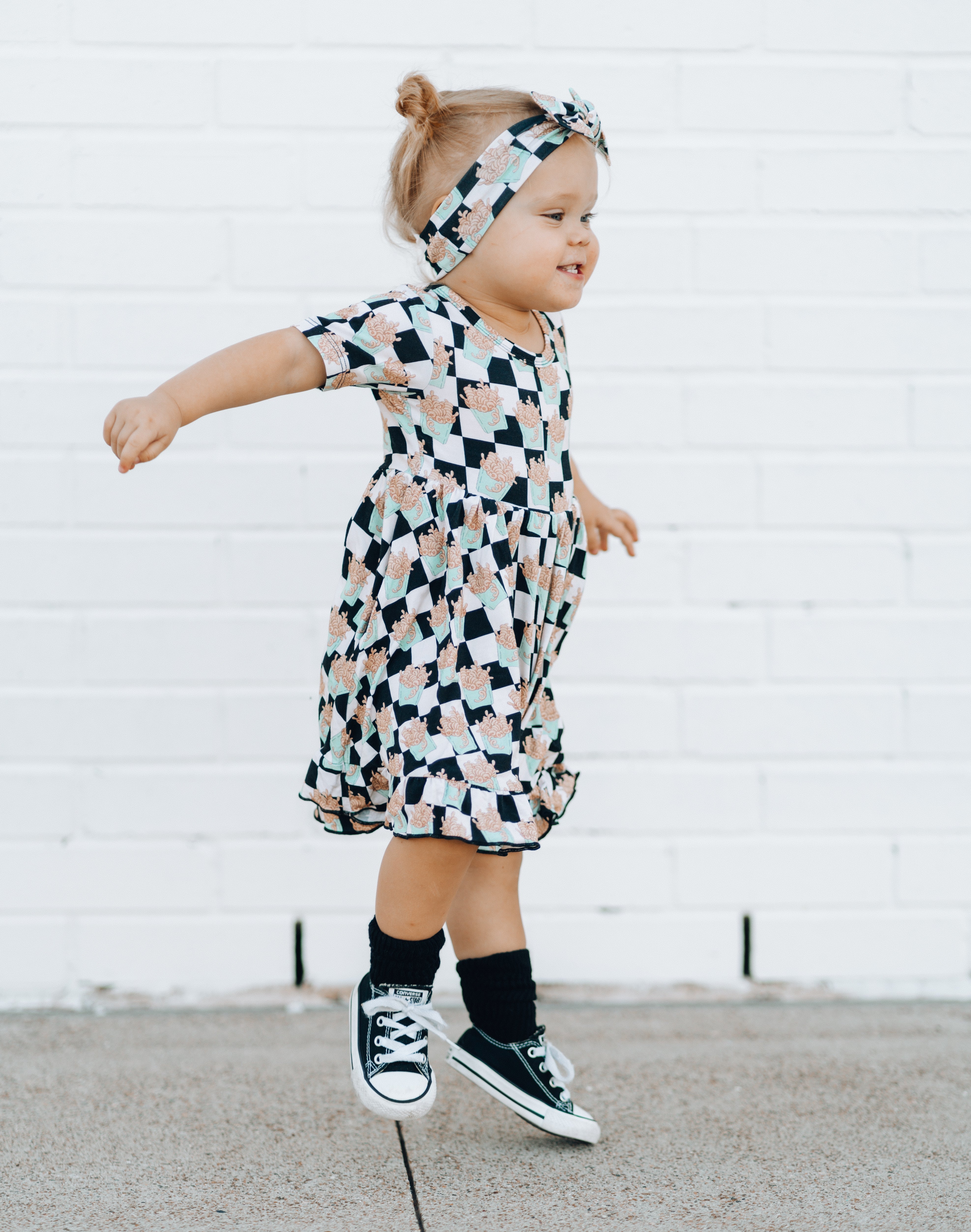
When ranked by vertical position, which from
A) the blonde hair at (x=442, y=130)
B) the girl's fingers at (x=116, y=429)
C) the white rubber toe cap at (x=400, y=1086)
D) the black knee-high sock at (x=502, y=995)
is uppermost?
the blonde hair at (x=442, y=130)

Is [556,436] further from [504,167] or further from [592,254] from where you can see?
[504,167]

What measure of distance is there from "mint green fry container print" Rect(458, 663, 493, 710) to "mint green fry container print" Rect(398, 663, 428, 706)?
58 mm

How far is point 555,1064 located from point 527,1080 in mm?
64

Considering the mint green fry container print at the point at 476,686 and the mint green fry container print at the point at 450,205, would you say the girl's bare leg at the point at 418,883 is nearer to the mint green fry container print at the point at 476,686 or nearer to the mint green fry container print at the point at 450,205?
the mint green fry container print at the point at 476,686

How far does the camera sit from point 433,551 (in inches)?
69.9

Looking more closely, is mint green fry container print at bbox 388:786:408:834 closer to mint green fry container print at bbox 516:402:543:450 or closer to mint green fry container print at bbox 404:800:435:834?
mint green fry container print at bbox 404:800:435:834

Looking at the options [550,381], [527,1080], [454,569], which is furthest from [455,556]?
[527,1080]

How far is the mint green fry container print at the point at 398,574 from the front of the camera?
1.78m

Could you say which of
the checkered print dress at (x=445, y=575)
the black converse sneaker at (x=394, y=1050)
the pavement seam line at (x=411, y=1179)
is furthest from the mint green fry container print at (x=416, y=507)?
the pavement seam line at (x=411, y=1179)

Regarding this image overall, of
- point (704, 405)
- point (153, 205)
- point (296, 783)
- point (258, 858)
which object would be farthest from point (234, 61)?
point (258, 858)

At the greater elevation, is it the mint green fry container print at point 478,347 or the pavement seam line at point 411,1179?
the mint green fry container print at point 478,347

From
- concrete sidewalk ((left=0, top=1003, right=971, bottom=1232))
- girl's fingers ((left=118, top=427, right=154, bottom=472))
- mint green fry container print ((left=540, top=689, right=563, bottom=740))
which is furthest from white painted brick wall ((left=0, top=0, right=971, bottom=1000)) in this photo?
girl's fingers ((left=118, top=427, right=154, bottom=472))

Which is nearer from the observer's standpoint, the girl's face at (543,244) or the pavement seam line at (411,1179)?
the pavement seam line at (411,1179)

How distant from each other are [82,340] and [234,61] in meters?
0.65
